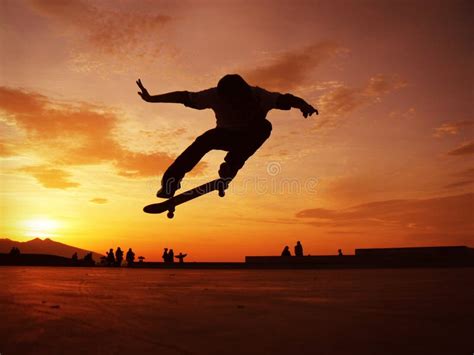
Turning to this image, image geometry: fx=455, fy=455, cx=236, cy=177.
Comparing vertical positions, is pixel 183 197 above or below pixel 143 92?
below

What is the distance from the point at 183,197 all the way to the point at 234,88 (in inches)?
135

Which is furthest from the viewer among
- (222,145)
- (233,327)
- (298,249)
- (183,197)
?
(298,249)

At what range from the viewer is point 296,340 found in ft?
10.6

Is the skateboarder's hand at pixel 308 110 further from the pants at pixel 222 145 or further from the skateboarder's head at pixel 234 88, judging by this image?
the skateboarder's head at pixel 234 88

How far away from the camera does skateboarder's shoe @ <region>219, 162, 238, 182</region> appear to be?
8.60 meters

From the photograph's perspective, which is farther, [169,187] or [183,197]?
[183,197]

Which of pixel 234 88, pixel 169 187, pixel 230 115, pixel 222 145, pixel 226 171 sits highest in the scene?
pixel 234 88

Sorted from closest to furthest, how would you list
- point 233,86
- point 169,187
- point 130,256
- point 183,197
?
point 233,86
point 169,187
point 183,197
point 130,256

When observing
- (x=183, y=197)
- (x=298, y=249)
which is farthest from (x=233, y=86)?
(x=298, y=249)

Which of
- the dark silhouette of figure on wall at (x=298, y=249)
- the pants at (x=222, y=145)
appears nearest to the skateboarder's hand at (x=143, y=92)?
the pants at (x=222, y=145)

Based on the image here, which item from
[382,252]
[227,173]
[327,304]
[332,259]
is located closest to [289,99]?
[227,173]

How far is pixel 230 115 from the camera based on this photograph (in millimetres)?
7418

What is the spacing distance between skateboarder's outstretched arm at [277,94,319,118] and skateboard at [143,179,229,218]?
230 cm

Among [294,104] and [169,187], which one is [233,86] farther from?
[169,187]
